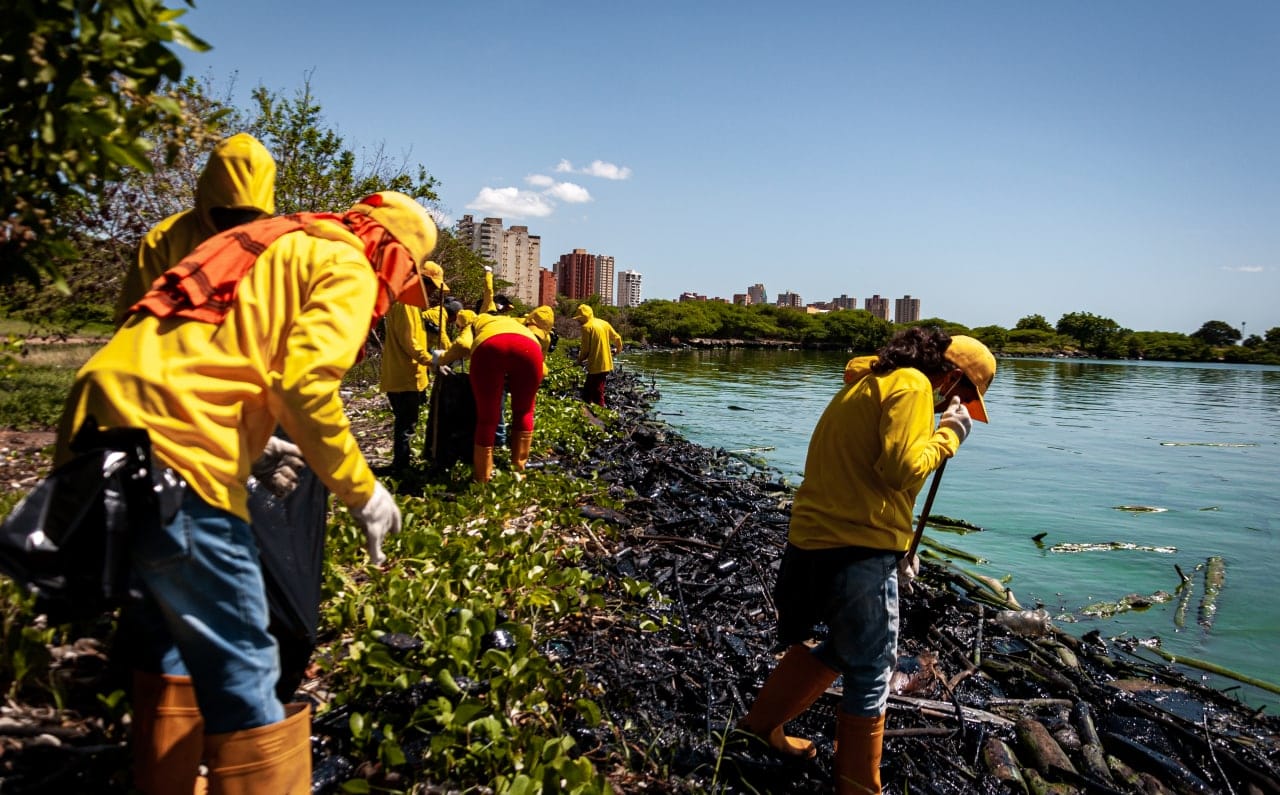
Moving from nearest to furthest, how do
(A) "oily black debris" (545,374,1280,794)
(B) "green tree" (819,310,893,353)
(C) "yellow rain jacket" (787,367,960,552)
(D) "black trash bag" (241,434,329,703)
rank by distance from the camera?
(D) "black trash bag" (241,434,329,703), (C) "yellow rain jacket" (787,367,960,552), (A) "oily black debris" (545,374,1280,794), (B) "green tree" (819,310,893,353)

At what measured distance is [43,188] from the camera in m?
2.06

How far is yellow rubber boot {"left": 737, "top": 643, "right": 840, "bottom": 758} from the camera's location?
3141 millimetres

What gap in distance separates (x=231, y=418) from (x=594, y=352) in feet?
38.4

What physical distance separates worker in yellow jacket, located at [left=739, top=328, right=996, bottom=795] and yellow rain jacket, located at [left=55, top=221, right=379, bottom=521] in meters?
1.82

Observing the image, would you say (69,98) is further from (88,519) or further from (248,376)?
(88,519)

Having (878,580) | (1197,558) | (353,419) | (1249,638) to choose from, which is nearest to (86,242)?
(353,419)

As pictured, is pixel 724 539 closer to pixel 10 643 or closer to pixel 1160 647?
pixel 1160 647

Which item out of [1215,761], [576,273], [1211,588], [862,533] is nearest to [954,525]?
[1211,588]

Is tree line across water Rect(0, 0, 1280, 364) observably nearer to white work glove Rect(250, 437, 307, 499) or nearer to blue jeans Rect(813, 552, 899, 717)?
white work glove Rect(250, 437, 307, 499)

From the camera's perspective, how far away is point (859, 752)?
9.74 ft

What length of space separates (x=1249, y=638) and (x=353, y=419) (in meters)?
10.0

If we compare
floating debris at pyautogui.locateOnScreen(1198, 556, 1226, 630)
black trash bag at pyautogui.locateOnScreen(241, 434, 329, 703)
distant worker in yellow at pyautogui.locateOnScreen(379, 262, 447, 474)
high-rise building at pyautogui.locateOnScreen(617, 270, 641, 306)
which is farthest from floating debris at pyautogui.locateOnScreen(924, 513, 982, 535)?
high-rise building at pyautogui.locateOnScreen(617, 270, 641, 306)

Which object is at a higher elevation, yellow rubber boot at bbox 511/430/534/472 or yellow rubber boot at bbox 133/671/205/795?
yellow rubber boot at bbox 511/430/534/472

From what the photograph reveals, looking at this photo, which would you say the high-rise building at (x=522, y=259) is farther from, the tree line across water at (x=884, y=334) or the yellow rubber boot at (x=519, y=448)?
the yellow rubber boot at (x=519, y=448)
